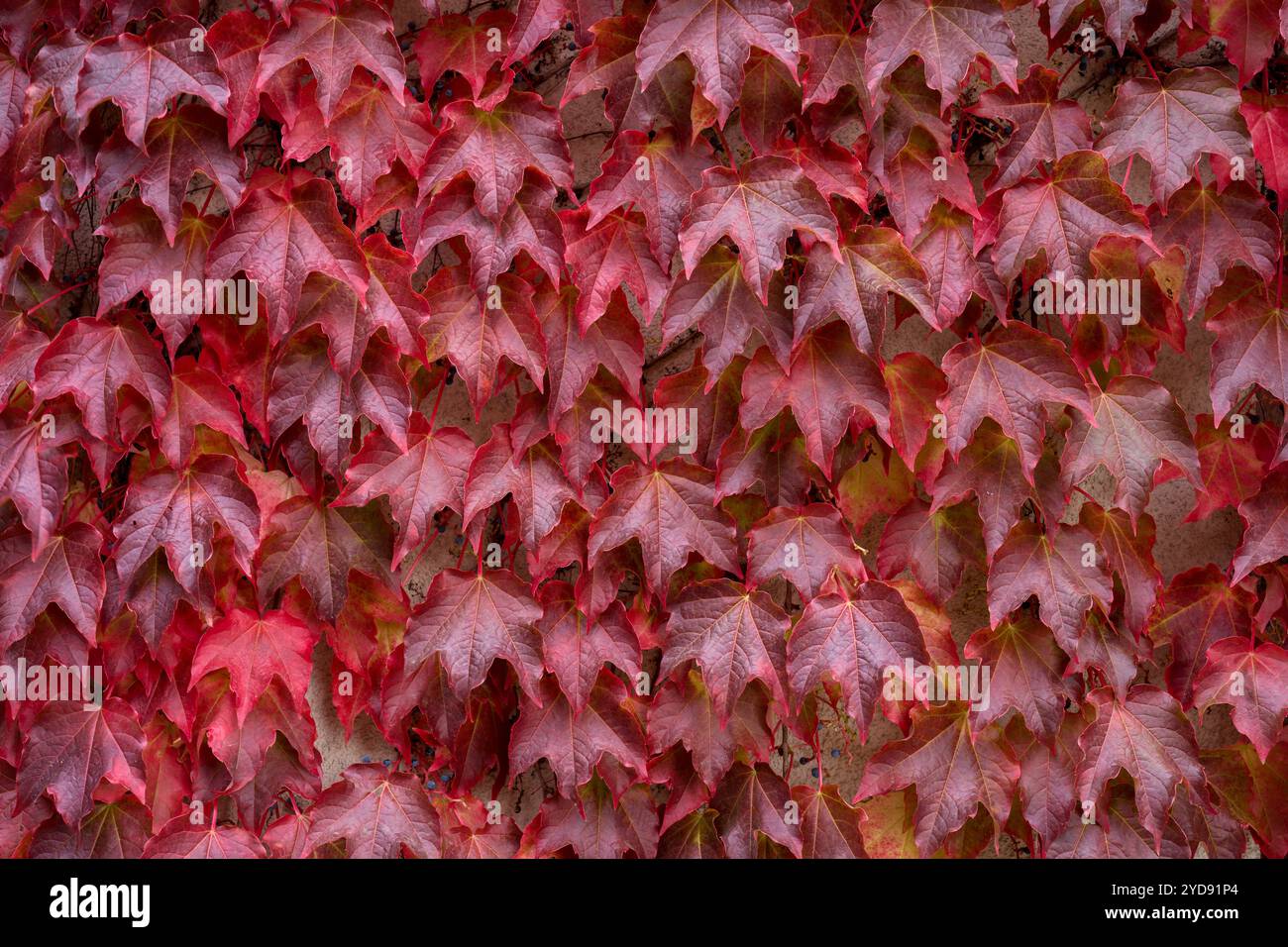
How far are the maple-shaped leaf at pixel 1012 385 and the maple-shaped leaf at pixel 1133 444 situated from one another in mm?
79

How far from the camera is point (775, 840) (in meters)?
2.16

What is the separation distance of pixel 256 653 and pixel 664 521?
894mm

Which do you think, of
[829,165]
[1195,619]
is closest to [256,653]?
[829,165]

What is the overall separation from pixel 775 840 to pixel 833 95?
152 cm

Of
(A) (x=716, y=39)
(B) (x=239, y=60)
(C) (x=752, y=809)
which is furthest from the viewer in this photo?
(C) (x=752, y=809)

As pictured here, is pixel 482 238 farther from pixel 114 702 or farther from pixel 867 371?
pixel 114 702

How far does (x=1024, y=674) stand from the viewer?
217 centimetres

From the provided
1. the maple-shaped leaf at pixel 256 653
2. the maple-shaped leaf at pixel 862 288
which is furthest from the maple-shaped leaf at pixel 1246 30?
the maple-shaped leaf at pixel 256 653

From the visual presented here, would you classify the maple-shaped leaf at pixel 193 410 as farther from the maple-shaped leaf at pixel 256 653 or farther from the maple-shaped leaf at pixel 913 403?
the maple-shaped leaf at pixel 913 403

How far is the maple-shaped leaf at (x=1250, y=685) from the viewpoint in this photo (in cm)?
212

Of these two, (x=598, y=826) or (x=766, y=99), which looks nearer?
(x=766, y=99)

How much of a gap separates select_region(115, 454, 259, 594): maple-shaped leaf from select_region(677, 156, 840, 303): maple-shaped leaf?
3.38 ft

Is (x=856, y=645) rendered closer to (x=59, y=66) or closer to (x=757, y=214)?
(x=757, y=214)

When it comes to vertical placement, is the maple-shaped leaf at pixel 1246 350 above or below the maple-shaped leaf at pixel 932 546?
above
